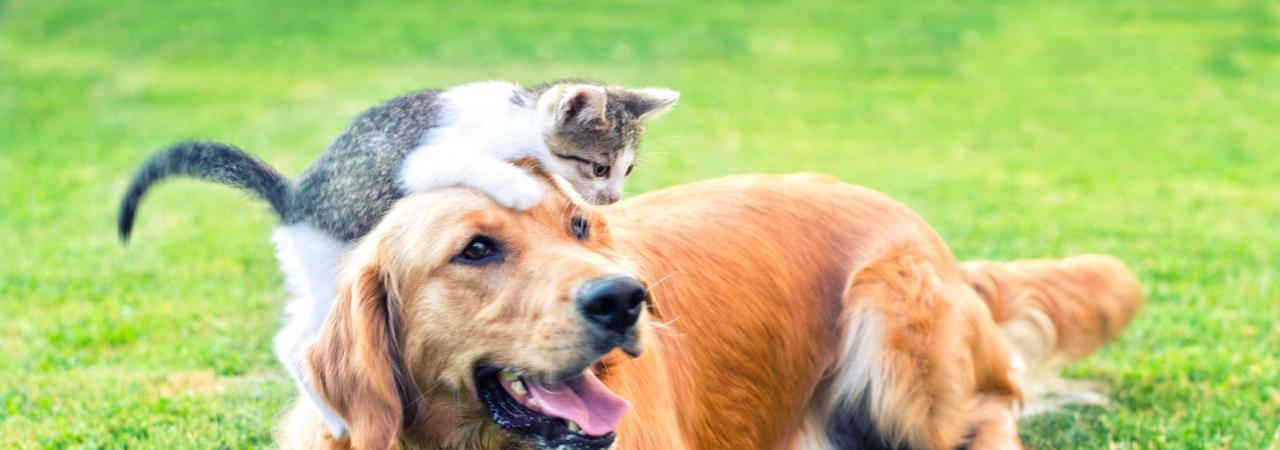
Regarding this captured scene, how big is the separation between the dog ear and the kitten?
0.61 metres

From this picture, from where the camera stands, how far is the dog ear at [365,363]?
124 inches

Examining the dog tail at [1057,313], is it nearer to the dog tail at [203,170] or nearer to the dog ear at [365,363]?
the dog ear at [365,363]

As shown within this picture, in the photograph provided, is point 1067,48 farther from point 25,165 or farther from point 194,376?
point 194,376

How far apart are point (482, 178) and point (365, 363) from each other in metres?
0.56

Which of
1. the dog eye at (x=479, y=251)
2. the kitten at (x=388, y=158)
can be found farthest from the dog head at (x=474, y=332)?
the kitten at (x=388, y=158)

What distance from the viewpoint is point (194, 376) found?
5355 mm

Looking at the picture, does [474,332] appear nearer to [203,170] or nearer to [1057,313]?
[203,170]

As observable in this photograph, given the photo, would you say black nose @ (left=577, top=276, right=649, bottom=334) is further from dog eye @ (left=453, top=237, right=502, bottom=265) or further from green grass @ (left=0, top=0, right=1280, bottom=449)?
green grass @ (left=0, top=0, right=1280, bottom=449)

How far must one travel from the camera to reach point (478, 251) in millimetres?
3199

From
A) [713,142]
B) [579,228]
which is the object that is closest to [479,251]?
[579,228]

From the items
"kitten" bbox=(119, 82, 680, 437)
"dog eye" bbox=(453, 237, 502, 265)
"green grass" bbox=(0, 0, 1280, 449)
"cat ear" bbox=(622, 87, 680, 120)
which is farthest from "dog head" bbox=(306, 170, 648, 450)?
"cat ear" bbox=(622, 87, 680, 120)

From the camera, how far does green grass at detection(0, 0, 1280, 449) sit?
536 cm

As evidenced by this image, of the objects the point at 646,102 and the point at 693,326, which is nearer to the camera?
the point at 693,326

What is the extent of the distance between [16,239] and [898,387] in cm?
612
